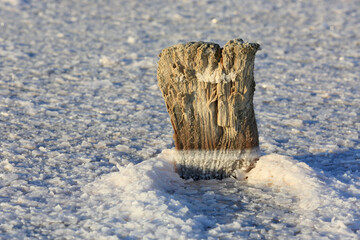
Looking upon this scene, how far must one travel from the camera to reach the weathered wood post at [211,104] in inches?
119

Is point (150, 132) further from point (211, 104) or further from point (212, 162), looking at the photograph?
point (211, 104)

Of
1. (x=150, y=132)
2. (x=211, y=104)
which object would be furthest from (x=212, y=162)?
(x=150, y=132)

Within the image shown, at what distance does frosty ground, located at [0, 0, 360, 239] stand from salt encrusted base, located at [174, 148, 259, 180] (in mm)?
65

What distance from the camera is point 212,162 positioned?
3.25 m

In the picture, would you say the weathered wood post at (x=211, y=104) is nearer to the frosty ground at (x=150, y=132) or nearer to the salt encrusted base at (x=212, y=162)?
the salt encrusted base at (x=212, y=162)

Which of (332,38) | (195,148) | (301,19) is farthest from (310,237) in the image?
(301,19)

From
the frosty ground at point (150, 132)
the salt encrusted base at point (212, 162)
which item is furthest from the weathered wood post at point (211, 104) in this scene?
the frosty ground at point (150, 132)

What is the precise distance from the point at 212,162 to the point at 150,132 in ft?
3.42

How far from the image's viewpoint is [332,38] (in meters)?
7.21

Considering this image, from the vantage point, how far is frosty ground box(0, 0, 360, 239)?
271 centimetres

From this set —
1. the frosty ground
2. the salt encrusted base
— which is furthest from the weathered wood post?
the frosty ground

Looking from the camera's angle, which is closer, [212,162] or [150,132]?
[212,162]

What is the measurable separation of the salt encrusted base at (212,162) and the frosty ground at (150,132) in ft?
0.21

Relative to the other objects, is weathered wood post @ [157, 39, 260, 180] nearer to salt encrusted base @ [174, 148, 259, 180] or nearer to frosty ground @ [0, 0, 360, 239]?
salt encrusted base @ [174, 148, 259, 180]
